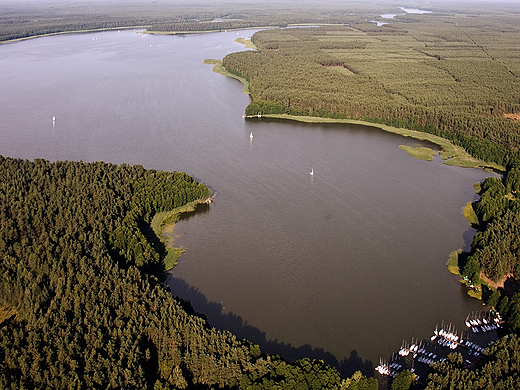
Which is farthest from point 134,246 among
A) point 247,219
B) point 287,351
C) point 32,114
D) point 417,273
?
point 32,114

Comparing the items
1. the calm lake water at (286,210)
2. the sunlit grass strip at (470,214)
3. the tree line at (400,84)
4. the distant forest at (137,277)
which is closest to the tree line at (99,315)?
the distant forest at (137,277)

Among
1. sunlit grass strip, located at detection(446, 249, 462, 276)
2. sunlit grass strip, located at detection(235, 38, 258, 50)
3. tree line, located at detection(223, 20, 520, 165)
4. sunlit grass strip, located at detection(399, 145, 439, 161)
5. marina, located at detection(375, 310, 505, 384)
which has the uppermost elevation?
sunlit grass strip, located at detection(235, 38, 258, 50)

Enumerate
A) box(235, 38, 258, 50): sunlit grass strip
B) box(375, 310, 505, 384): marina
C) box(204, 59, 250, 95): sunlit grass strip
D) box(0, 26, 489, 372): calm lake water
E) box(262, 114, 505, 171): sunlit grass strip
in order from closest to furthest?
box(375, 310, 505, 384): marina, box(0, 26, 489, 372): calm lake water, box(262, 114, 505, 171): sunlit grass strip, box(204, 59, 250, 95): sunlit grass strip, box(235, 38, 258, 50): sunlit grass strip

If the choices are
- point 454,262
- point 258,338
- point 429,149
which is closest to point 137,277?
point 258,338

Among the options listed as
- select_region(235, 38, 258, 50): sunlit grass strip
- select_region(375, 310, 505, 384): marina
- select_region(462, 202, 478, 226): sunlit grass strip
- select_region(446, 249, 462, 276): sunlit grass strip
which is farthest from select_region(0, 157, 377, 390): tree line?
select_region(235, 38, 258, 50): sunlit grass strip

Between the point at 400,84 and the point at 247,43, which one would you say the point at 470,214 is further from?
the point at 247,43

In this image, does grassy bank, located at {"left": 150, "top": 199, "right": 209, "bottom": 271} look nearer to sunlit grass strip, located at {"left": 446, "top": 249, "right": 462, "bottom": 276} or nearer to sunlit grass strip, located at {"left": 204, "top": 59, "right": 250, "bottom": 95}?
sunlit grass strip, located at {"left": 446, "top": 249, "right": 462, "bottom": 276}

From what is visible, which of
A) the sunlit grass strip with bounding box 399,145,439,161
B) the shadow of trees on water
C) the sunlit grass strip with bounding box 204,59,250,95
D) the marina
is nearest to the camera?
the marina
